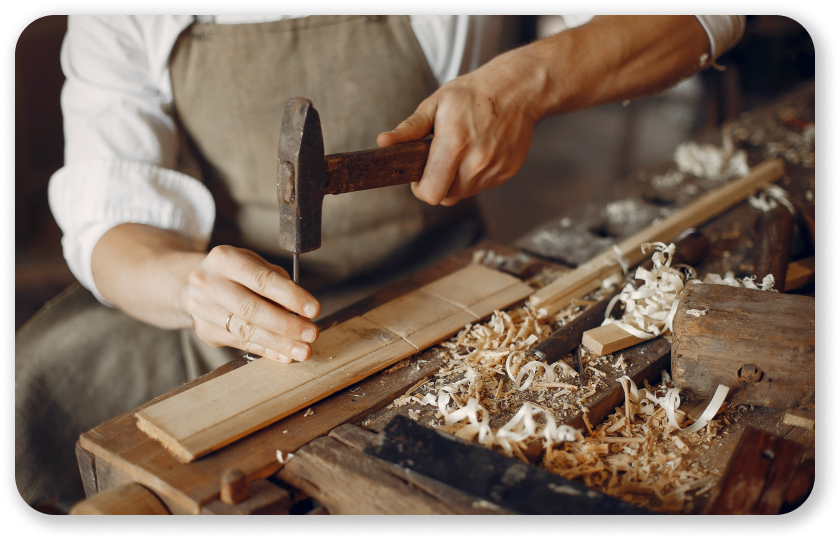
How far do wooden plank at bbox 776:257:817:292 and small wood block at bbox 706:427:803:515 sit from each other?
62 cm

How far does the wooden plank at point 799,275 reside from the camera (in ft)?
4.45

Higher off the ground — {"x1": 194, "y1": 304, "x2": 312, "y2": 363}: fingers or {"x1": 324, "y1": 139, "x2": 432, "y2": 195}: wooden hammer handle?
{"x1": 324, "y1": 139, "x2": 432, "y2": 195}: wooden hammer handle

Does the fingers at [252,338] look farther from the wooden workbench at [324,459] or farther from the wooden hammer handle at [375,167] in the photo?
the wooden hammer handle at [375,167]

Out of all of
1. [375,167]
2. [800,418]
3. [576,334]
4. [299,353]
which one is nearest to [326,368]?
[299,353]

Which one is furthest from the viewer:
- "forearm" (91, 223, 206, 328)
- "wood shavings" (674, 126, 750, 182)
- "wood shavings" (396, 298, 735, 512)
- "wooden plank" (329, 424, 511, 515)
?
"wood shavings" (674, 126, 750, 182)

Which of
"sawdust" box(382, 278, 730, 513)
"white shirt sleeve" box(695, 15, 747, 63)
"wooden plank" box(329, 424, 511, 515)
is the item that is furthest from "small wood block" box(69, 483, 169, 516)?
"white shirt sleeve" box(695, 15, 747, 63)

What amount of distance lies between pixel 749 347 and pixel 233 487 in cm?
85

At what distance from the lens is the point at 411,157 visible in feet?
3.80

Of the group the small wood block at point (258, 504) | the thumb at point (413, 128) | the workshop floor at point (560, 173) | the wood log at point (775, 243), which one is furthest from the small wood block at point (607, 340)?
the workshop floor at point (560, 173)

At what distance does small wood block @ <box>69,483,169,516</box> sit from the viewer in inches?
32.5

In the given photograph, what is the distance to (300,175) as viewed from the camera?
95 centimetres

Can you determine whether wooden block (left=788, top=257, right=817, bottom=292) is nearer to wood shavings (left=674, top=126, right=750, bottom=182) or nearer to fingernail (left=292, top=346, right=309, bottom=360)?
wood shavings (left=674, top=126, right=750, bottom=182)

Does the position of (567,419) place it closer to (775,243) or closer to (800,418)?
(800,418)
